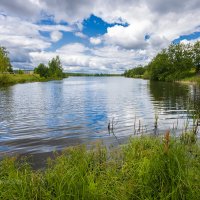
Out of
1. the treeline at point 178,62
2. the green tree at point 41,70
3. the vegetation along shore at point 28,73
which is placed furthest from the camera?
the green tree at point 41,70

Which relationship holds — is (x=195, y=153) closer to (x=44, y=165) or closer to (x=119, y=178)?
(x=119, y=178)

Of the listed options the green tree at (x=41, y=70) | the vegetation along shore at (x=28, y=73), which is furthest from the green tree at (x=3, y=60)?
the green tree at (x=41, y=70)

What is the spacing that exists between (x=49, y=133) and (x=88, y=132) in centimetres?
293

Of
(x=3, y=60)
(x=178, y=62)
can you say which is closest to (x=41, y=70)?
(x=3, y=60)

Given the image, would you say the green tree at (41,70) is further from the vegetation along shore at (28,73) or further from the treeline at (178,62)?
the treeline at (178,62)

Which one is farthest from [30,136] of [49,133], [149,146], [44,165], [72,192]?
[72,192]

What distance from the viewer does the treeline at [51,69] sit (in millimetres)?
154625

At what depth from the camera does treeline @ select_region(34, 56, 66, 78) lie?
154625 millimetres

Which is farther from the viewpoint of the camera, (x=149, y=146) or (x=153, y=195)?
(x=149, y=146)

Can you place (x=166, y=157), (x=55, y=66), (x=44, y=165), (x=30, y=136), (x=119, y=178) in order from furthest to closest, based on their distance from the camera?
(x=55, y=66)
(x=30, y=136)
(x=44, y=165)
(x=119, y=178)
(x=166, y=157)

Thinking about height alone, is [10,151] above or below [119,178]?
below

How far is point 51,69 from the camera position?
174 metres

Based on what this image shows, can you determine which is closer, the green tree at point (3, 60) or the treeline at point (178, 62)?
the green tree at point (3, 60)

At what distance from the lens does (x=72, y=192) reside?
4.79m
